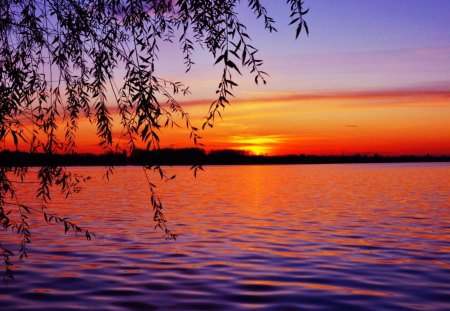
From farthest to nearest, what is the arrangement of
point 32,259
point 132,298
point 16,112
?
point 32,259 → point 132,298 → point 16,112

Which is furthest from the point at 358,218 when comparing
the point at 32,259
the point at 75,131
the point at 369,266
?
the point at 75,131

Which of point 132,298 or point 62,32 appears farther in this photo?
point 132,298

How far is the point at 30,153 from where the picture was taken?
24.3 feet

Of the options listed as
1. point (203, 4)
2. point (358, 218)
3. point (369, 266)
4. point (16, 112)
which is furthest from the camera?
point (358, 218)

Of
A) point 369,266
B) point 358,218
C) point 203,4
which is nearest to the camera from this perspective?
point 203,4

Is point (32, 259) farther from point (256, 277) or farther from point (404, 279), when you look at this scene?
point (404, 279)

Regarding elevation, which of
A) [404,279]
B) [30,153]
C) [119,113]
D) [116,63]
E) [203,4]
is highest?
[203,4]

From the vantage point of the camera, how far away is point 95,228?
18.8 m

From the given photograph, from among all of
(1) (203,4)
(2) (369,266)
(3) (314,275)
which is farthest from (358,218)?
(1) (203,4)

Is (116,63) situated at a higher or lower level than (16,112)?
higher

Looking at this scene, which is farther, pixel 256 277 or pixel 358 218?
pixel 358 218

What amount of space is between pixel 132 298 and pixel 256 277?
2771 millimetres

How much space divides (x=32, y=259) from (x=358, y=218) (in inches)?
523

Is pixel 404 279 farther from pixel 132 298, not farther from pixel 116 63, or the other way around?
pixel 116 63
